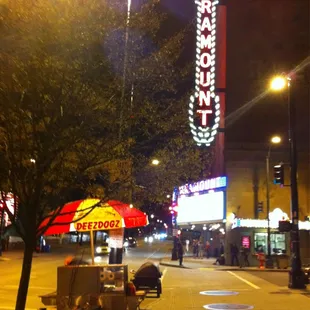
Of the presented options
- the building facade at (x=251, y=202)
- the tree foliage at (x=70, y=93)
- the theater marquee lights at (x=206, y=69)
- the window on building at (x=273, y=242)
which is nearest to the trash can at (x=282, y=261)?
the building facade at (x=251, y=202)

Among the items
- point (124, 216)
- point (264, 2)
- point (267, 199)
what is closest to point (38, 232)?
point (124, 216)

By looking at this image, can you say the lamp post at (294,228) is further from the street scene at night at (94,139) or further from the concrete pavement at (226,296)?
the street scene at night at (94,139)

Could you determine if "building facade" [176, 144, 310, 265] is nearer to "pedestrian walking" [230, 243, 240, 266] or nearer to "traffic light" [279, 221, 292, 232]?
"pedestrian walking" [230, 243, 240, 266]

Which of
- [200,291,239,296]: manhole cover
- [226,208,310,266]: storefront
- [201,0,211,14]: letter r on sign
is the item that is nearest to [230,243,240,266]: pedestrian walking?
[226,208,310,266]: storefront

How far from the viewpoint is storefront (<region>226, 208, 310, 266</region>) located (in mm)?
37375

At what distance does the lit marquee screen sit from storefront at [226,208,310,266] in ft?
5.67

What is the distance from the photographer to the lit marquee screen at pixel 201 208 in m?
39.7

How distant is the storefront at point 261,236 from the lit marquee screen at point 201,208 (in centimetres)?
173

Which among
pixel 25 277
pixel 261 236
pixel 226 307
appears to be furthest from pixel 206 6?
pixel 25 277

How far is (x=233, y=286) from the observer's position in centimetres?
2130

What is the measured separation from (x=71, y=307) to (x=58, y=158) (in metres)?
3.30

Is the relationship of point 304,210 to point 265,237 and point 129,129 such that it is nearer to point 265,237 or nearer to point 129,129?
point 265,237

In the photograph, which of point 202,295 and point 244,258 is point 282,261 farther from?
point 202,295

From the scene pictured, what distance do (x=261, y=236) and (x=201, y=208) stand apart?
19.9 feet
